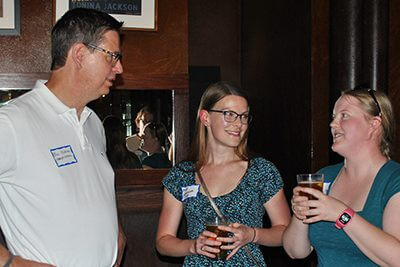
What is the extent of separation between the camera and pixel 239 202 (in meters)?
2.89

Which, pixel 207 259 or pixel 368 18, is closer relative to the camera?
pixel 207 259

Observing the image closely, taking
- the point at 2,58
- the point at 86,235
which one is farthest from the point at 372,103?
the point at 2,58

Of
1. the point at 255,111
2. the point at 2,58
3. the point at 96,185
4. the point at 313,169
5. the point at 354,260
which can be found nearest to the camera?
the point at 354,260

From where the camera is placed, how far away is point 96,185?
2.54m

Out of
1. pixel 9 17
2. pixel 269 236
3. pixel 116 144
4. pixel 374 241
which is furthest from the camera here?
pixel 116 144

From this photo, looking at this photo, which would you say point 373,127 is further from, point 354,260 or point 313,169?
point 313,169

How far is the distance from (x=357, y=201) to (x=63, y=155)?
3.55 ft

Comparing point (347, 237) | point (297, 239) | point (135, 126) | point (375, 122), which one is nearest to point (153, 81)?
point (135, 126)

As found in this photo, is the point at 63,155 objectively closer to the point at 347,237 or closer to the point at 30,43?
the point at 347,237

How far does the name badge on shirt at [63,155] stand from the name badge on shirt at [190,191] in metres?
0.65

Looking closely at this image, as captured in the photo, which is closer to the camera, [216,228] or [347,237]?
[347,237]

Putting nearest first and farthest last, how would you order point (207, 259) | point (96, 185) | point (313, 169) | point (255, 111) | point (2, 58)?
1. point (96, 185)
2. point (207, 259)
3. point (2, 58)
4. point (313, 169)
5. point (255, 111)

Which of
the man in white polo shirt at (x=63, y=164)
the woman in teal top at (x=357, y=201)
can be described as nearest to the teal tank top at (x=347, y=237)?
the woman in teal top at (x=357, y=201)

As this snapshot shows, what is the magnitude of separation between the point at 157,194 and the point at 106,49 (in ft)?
5.02
